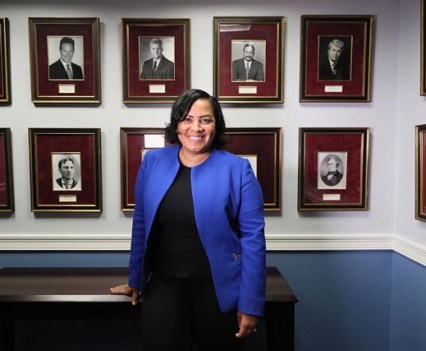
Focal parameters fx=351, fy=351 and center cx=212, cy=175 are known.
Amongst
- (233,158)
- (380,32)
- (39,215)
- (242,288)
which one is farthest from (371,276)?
(39,215)

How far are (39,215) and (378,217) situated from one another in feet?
5.48

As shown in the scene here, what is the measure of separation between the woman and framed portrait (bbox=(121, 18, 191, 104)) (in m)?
0.54

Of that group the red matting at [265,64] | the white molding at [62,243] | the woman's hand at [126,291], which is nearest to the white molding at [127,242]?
the white molding at [62,243]

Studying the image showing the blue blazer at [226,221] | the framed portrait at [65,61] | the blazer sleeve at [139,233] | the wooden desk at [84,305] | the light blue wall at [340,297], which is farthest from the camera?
the light blue wall at [340,297]

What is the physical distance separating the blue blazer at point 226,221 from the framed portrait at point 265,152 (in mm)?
511

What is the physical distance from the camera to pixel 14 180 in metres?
1.71

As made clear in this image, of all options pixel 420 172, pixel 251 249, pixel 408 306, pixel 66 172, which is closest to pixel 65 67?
pixel 66 172

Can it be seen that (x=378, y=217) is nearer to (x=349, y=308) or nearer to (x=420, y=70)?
(x=349, y=308)

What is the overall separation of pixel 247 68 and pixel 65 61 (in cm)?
86

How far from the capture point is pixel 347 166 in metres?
1.71

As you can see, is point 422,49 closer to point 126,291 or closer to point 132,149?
point 132,149

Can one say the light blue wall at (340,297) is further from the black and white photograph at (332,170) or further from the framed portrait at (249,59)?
the framed portrait at (249,59)

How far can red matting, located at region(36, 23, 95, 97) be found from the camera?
165 cm

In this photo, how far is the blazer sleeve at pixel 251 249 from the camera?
1.11m
